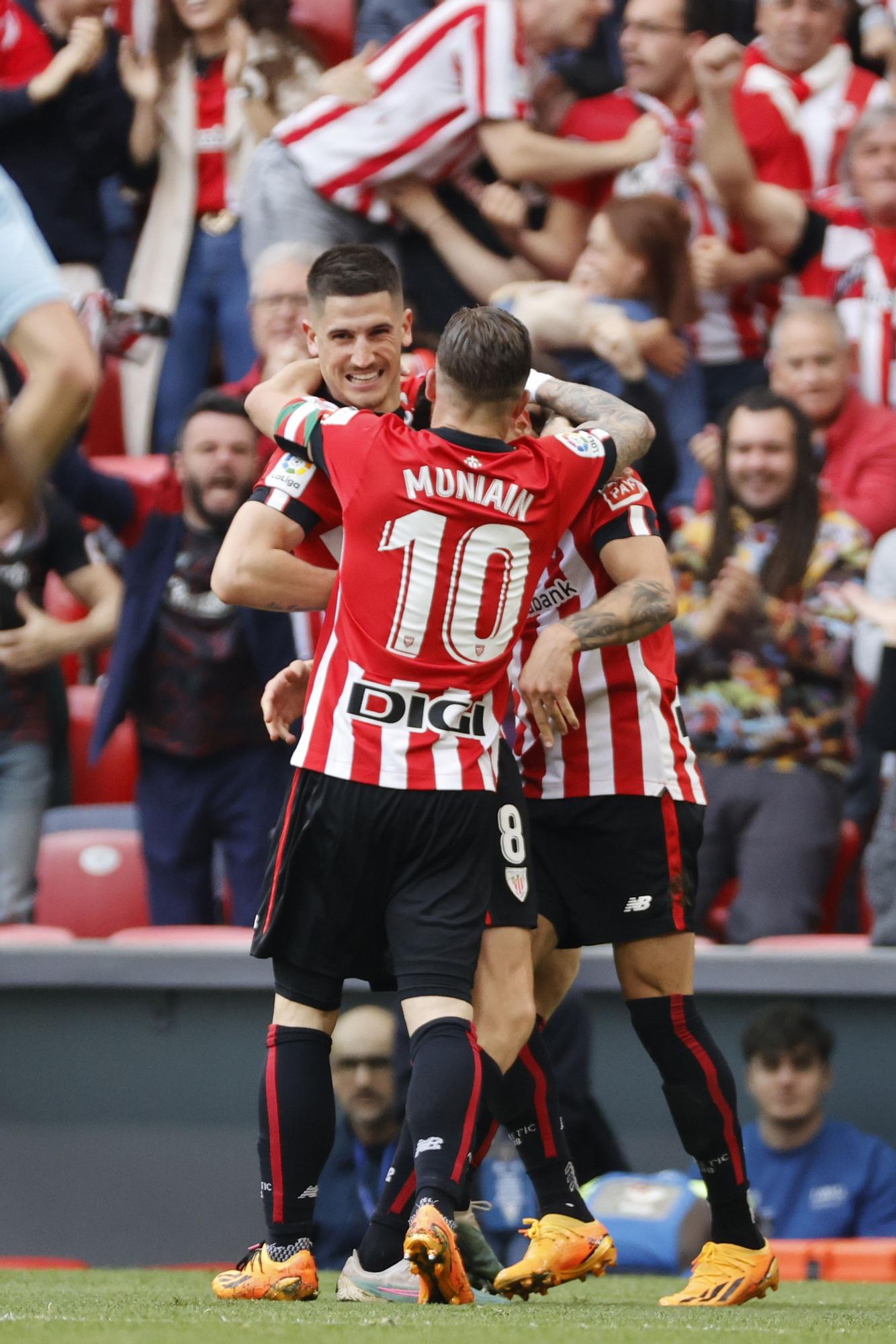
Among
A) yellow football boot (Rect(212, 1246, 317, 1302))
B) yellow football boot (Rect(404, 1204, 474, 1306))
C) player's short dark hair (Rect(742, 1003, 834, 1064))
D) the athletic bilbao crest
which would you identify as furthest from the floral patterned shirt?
yellow football boot (Rect(404, 1204, 474, 1306))

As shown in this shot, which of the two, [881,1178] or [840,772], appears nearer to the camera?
[881,1178]

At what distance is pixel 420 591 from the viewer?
12.6ft

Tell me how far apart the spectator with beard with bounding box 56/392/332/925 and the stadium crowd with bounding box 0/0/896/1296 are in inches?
0.4

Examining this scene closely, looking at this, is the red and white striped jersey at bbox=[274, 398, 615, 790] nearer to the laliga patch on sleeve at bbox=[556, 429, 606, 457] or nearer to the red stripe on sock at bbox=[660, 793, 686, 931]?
the laliga patch on sleeve at bbox=[556, 429, 606, 457]

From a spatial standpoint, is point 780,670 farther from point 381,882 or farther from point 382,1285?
point 382,1285

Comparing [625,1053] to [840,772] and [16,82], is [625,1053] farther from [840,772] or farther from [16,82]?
[16,82]

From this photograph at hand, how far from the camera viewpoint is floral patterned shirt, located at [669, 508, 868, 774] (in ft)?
20.9

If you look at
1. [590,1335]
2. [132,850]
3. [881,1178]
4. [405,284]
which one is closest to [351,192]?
[405,284]

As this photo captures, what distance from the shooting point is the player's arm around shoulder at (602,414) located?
4.17 meters

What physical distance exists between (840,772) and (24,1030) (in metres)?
2.67

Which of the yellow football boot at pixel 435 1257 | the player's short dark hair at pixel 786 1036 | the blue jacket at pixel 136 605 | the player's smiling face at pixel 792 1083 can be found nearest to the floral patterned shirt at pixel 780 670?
the player's short dark hair at pixel 786 1036

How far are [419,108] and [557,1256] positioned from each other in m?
4.82

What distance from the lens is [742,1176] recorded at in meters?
4.36

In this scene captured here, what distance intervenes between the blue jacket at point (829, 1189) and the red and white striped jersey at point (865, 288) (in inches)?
111
